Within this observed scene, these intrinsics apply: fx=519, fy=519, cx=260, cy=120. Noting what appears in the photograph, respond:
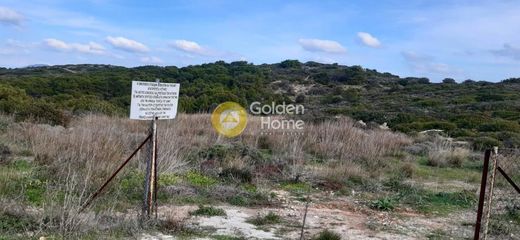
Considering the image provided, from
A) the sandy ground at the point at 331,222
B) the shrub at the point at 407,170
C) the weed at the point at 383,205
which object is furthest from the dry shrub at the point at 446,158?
the weed at the point at 383,205

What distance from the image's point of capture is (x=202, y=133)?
49.7ft

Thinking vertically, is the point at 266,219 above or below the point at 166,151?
below

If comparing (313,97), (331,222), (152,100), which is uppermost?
(313,97)

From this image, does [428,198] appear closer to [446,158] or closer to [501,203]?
[501,203]

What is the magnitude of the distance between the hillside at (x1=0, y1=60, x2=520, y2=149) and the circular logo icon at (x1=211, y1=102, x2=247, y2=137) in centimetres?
331

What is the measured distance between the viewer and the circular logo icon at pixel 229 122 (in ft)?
51.2

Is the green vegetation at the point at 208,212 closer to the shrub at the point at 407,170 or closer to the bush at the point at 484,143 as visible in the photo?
the shrub at the point at 407,170

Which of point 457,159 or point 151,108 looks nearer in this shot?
point 151,108

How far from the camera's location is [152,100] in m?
6.19

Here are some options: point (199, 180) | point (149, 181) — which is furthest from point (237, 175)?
point (149, 181)

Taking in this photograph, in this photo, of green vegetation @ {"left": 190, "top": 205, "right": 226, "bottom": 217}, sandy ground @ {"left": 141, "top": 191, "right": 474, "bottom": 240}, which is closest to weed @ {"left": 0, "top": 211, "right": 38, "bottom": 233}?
sandy ground @ {"left": 141, "top": 191, "right": 474, "bottom": 240}

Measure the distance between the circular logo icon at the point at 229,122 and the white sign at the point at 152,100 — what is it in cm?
848

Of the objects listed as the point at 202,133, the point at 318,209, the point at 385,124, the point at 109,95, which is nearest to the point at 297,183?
the point at 318,209

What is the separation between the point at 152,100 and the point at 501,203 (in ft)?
20.5
